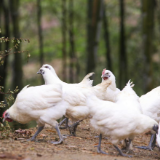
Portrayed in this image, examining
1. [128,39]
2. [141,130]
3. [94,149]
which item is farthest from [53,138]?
[128,39]

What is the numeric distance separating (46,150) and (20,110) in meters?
1.06

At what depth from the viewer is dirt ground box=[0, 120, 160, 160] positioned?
4988 mm

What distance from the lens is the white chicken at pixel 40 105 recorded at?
6.03 metres

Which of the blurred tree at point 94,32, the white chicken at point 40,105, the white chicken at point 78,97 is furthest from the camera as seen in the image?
the blurred tree at point 94,32

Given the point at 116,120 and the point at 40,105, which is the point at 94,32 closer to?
the point at 40,105

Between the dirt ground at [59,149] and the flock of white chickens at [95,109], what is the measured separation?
0.25 metres

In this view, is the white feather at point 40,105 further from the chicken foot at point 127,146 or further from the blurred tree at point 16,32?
the blurred tree at point 16,32

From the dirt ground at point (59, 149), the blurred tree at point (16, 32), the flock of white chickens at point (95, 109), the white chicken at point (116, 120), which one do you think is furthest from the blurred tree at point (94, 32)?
the white chicken at point (116, 120)

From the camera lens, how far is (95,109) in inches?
219

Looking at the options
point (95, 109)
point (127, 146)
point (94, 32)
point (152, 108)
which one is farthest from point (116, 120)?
point (94, 32)

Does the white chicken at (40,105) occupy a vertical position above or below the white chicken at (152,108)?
above

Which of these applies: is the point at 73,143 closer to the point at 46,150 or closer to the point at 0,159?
the point at 46,150

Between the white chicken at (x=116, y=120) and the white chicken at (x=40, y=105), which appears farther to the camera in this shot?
the white chicken at (x=40, y=105)

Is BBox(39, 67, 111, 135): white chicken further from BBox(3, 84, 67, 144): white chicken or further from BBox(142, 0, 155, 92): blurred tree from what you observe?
BBox(142, 0, 155, 92): blurred tree
